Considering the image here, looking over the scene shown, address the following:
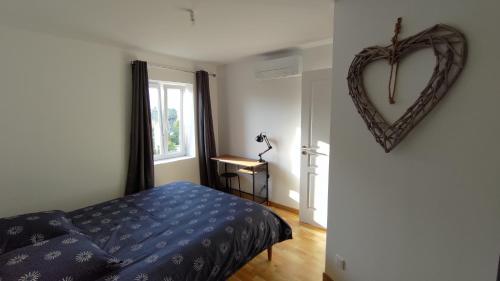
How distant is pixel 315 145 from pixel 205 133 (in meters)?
1.81

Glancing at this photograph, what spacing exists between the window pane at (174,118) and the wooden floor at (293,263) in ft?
7.27

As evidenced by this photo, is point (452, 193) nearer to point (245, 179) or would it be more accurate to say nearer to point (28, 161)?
point (245, 179)

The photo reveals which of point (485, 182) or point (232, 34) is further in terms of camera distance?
point (232, 34)

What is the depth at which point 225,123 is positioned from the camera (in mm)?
4113

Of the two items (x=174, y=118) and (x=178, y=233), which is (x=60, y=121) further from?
(x=178, y=233)

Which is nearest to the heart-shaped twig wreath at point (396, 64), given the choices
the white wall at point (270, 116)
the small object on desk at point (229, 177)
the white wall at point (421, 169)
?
the white wall at point (421, 169)

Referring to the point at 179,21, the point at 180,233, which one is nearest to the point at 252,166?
the point at 180,233

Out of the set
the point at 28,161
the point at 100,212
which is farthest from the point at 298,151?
the point at 28,161

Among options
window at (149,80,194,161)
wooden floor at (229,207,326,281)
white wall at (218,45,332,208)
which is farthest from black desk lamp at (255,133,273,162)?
wooden floor at (229,207,326,281)

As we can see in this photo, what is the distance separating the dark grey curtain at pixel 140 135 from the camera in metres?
2.86

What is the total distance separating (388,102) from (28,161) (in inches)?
125

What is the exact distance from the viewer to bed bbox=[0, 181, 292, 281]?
145 centimetres

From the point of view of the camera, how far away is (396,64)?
1345 millimetres

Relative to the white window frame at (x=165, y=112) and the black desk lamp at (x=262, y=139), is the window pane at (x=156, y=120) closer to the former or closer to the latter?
the white window frame at (x=165, y=112)
